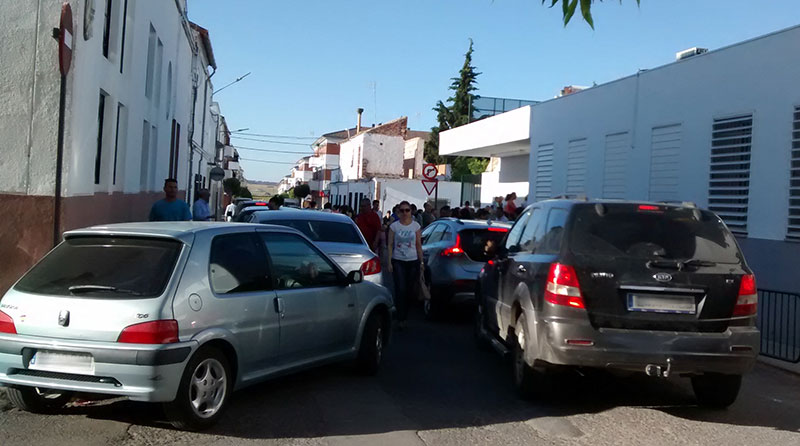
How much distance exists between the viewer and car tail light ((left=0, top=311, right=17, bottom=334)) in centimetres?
546

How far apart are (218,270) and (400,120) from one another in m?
59.2

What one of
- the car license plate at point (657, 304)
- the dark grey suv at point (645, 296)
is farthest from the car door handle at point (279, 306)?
the car license plate at point (657, 304)

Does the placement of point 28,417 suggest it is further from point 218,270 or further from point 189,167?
point 189,167

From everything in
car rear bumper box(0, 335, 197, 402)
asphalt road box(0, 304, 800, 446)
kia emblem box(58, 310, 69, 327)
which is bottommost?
asphalt road box(0, 304, 800, 446)

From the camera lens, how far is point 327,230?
35.0 ft

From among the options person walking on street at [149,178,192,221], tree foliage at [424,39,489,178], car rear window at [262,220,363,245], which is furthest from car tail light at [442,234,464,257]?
tree foliage at [424,39,489,178]

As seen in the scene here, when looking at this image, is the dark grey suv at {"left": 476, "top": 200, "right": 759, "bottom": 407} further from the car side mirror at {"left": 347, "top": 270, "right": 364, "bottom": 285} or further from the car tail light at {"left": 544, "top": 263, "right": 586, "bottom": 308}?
the car side mirror at {"left": 347, "top": 270, "right": 364, "bottom": 285}

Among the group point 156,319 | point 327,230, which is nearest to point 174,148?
point 327,230

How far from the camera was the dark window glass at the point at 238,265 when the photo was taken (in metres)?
5.89

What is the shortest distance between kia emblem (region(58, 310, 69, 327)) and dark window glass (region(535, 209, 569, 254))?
3.87m

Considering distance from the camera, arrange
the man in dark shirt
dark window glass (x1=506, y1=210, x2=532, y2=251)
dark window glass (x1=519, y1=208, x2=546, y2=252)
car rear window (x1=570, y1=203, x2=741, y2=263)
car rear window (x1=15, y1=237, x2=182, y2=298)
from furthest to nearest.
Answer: the man in dark shirt
dark window glass (x1=506, y1=210, x2=532, y2=251)
dark window glass (x1=519, y1=208, x2=546, y2=252)
car rear window (x1=570, y1=203, x2=741, y2=263)
car rear window (x1=15, y1=237, x2=182, y2=298)

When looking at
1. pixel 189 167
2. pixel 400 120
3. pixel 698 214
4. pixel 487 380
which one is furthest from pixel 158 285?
pixel 400 120

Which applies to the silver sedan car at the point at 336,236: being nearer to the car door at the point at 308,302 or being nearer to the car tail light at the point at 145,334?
the car door at the point at 308,302

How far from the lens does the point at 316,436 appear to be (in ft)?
18.5
